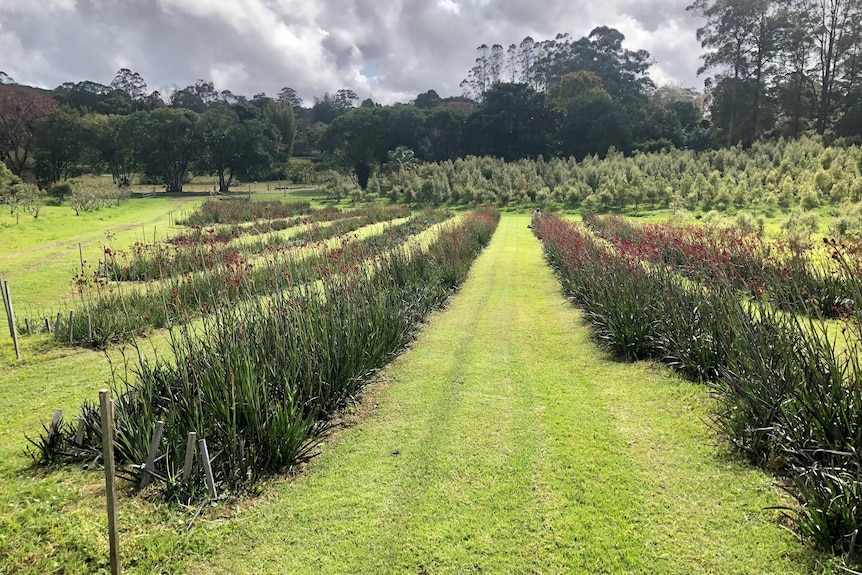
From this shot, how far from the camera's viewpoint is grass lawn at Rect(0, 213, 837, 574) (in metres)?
3.02

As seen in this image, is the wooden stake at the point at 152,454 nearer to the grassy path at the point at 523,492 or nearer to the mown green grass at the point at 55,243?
the grassy path at the point at 523,492

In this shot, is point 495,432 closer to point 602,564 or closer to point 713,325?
point 602,564

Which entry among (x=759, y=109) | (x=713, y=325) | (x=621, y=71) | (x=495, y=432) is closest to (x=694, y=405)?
(x=713, y=325)

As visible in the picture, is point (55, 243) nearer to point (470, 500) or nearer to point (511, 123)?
point (470, 500)

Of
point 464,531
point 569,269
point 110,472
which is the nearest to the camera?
point 110,472

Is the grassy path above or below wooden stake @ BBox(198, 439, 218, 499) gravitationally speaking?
below

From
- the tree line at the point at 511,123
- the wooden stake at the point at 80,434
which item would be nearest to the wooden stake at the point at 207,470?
the wooden stake at the point at 80,434

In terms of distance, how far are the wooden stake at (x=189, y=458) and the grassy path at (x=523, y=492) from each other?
395mm

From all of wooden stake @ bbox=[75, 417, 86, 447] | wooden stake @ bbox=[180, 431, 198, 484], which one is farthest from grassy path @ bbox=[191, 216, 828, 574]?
wooden stake @ bbox=[75, 417, 86, 447]

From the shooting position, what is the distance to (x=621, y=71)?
228ft

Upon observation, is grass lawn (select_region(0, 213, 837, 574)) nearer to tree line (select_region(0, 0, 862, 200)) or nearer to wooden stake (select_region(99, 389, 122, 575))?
wooden stake (select_region(99, 389, 122, 575))

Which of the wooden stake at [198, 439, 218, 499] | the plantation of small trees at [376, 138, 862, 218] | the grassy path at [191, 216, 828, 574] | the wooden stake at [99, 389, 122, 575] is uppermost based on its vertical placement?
the plantation of small trees at [376, 138, 862, 218]

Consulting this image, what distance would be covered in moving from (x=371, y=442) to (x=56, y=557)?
236cm

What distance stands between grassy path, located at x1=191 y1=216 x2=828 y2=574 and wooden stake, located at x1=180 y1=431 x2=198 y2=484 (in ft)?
1.29
